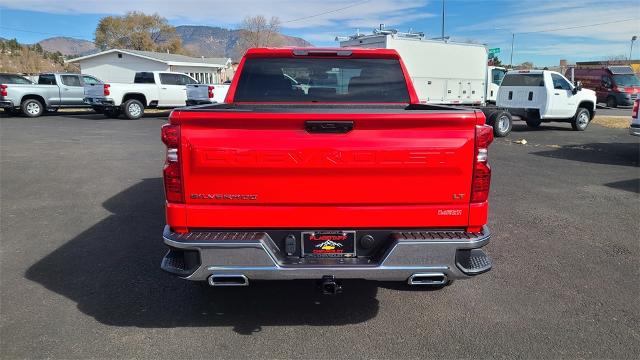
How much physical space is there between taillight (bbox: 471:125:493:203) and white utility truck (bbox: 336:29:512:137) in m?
14.0

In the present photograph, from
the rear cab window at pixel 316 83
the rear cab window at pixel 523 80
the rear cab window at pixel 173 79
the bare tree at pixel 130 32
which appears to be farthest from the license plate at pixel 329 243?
the bare tree at pixel 130 32

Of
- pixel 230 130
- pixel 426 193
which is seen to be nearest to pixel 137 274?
pixel 230 130

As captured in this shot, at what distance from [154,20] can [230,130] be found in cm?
8319

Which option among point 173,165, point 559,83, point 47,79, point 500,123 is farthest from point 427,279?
point 47,79

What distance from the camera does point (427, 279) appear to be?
3.08m

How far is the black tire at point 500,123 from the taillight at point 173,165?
13.4 meters

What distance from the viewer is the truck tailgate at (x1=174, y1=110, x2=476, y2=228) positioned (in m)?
2.89

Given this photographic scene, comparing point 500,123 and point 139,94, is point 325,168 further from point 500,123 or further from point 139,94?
point 139,94

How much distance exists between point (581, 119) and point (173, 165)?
58.6 feet

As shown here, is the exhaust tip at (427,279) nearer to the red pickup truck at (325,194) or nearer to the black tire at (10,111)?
the red pickup truck at (325,194)

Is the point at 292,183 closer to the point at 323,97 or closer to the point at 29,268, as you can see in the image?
the point at 323,97

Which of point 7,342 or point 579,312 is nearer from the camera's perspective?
point 7,342

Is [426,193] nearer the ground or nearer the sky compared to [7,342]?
nearer the sky

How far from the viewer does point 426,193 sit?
2992 mm
